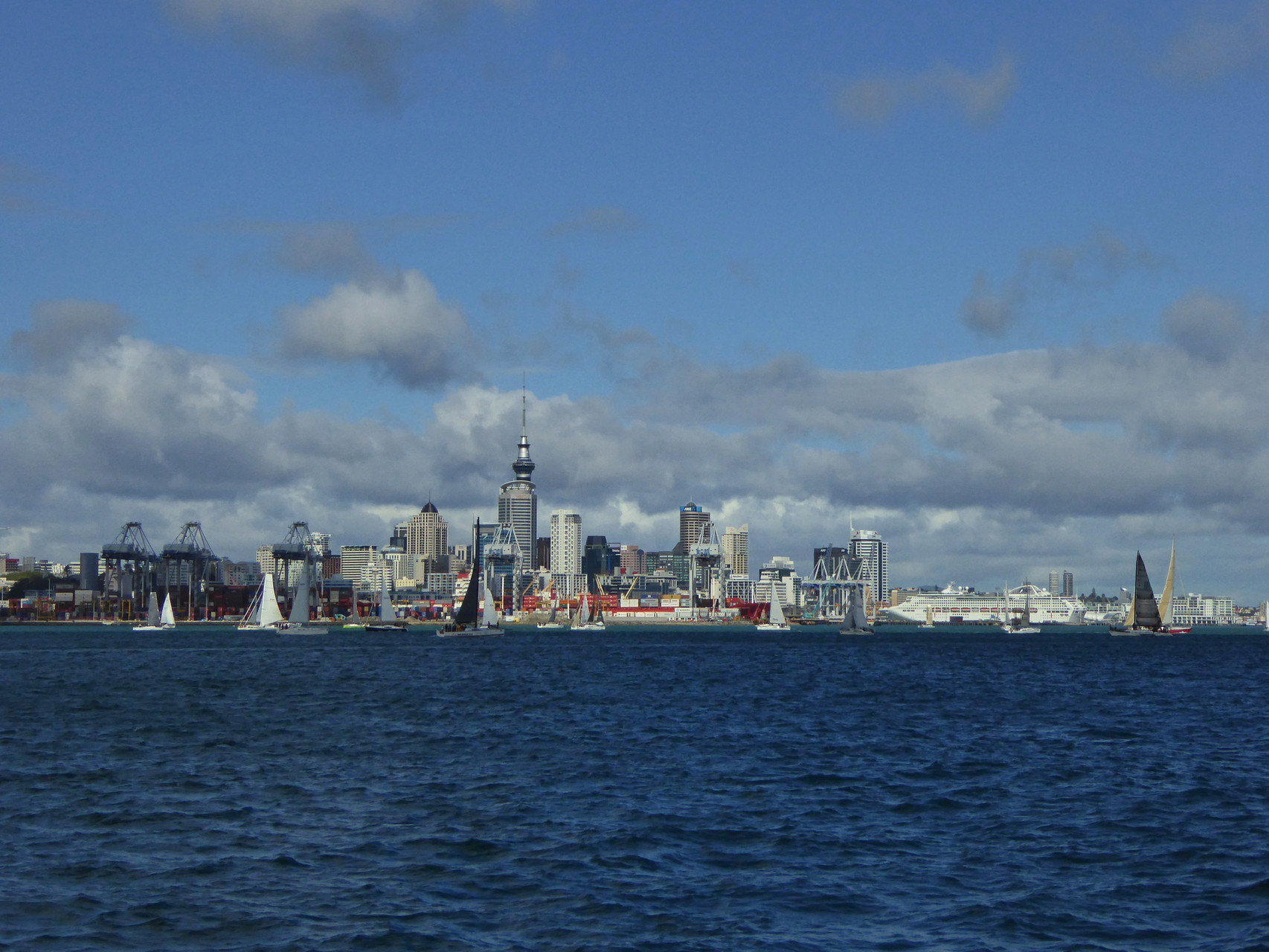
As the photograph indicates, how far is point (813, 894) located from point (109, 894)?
1473 centimetres

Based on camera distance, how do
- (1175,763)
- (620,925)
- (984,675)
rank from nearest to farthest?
(620,925) → (1175,763) → (984,675)

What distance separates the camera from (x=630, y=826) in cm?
3547

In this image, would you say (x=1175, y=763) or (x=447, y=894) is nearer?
(x=447, y=894)

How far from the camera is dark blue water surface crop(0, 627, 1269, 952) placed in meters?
25.3

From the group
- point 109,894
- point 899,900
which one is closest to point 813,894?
point 899,900

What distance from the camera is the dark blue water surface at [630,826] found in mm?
25328

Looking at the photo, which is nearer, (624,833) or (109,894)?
(109,894)

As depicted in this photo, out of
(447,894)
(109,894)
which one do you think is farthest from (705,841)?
(109,894)

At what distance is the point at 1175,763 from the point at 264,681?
230 ft

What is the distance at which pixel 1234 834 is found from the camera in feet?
114

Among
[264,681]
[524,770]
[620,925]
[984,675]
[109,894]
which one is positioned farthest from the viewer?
[984,675]

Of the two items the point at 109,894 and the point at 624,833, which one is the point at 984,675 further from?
the point at 109,894

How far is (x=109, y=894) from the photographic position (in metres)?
27.2

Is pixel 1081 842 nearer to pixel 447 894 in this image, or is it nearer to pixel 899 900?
pixel 899 900
